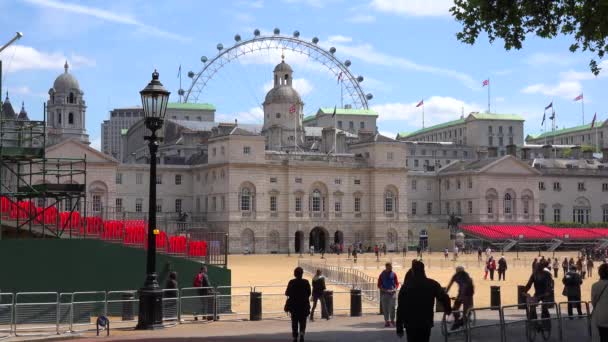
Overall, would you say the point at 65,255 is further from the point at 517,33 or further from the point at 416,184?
the point at 416,184

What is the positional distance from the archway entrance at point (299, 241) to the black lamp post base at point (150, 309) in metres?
78.5

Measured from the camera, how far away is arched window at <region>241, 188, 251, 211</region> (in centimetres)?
10106

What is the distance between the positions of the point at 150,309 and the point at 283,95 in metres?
101

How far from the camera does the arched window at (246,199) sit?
10106 cm

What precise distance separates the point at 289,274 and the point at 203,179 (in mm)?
45014

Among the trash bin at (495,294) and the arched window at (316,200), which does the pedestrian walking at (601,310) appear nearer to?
the trash bin at (495,294)

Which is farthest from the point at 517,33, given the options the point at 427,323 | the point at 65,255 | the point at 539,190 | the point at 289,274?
the point at 539,190

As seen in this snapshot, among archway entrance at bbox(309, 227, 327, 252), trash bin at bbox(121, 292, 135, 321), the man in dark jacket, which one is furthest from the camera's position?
archway entrance at bbox(309, 227, 327, 252)

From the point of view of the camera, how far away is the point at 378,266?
249 feet

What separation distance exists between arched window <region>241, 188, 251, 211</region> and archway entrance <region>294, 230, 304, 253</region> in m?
6.72

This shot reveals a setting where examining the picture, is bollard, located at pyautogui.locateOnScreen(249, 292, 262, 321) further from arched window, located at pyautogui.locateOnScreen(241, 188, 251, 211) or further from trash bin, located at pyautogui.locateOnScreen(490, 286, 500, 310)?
arched window, located at pyautogui.locateOnScreen(241, 188, 251, 211)

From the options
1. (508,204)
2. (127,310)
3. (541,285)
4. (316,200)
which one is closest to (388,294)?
(541,285)

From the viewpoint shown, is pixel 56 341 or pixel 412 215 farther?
pixel 412 215

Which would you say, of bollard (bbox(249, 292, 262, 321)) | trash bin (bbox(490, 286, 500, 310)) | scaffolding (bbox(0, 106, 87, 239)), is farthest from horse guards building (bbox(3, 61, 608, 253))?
bollard (bbox(249, 292, 262, 321))
